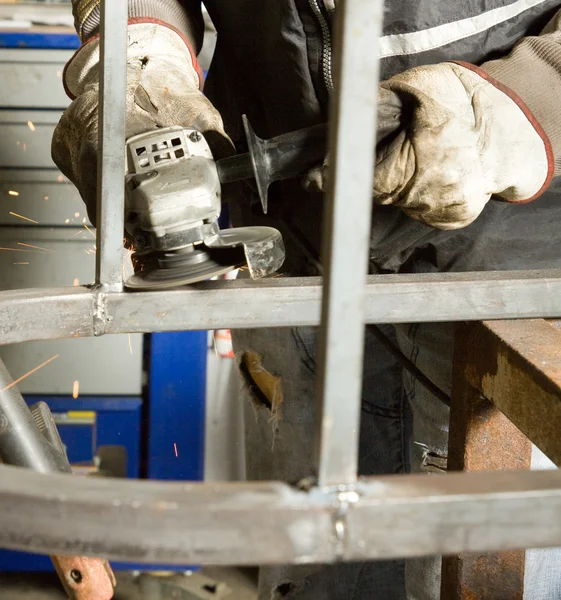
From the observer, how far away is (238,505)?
0.44 m

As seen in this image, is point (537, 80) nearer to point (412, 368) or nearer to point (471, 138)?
point (471, 138)

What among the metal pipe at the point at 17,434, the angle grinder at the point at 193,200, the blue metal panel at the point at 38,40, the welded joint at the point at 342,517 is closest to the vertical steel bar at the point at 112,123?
the angle grinder at the point at 193,200

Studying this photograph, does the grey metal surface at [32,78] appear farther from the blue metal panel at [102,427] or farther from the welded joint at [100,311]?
the welded joint at [100,311]

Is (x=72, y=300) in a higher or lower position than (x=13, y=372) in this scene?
higher

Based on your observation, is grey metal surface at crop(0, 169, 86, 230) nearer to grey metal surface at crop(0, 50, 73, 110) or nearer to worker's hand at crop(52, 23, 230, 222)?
grey metal surface at crop(0, 50, 73, 110)

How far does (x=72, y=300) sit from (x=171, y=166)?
162 millimetres

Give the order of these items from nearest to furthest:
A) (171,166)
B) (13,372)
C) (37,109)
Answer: (171,166), (37,109), (13,372)

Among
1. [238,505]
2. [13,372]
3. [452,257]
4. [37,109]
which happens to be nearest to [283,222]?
[452,257]

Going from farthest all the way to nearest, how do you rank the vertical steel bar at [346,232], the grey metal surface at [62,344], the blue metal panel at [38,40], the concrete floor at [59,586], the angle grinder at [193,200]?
the concrete floor at [59,586], the grey metal surface at [62,344], the blue metal panel at [38,40], the angle grinder at [193,200], the vertical steel bar at [346,232]

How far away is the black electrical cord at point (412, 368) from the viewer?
3.36 feet

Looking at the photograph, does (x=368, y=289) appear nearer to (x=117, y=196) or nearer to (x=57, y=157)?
(x=117, y=196)

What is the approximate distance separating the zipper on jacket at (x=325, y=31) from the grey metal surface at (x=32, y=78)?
2.91 feet

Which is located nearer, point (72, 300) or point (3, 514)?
point (3, 514)

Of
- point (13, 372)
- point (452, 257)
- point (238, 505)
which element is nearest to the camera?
point (238, 505)
